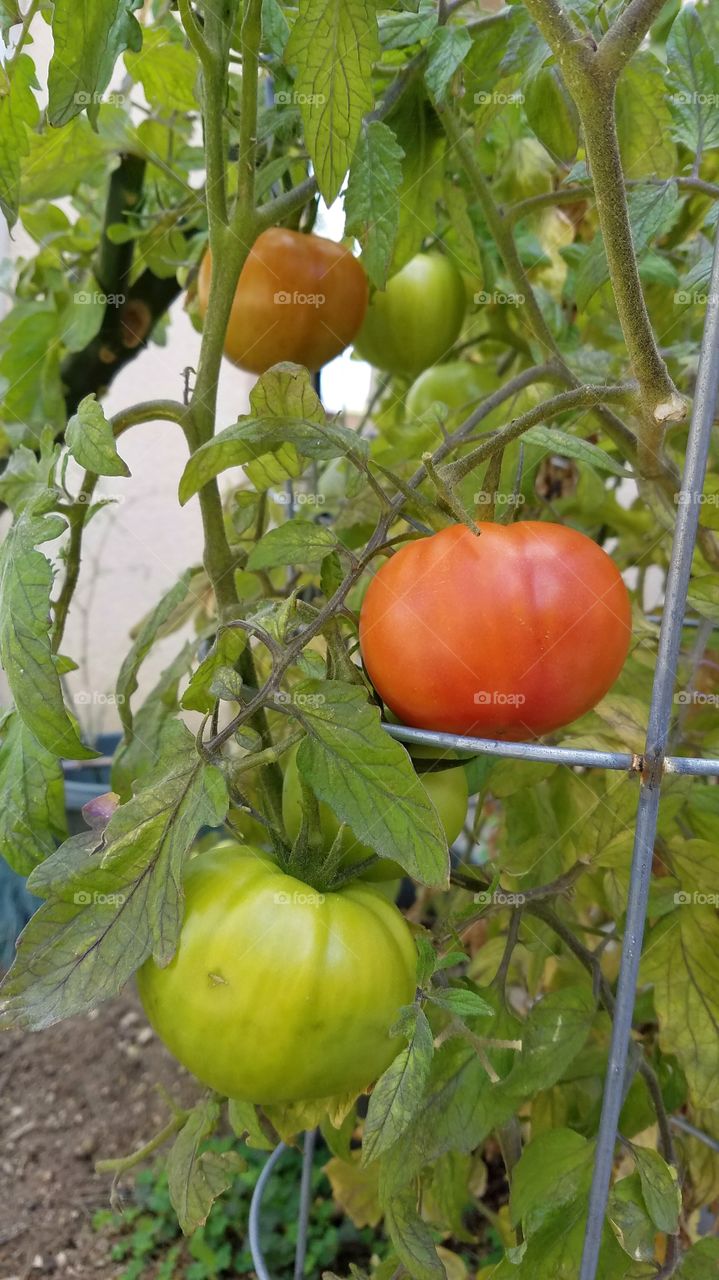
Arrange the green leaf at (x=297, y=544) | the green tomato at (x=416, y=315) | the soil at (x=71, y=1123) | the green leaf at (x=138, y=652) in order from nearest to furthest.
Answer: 1. the green leaf at (x=297, y=544)
2. the green leaf at (x=138, y=652)
3. the green tomato at (x=416, y=315)
4. the soil at (x=71, y=1123)

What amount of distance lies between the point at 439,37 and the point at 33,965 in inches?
18.3

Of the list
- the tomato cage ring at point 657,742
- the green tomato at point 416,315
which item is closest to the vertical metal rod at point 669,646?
the tomato cage ring at point 657,742

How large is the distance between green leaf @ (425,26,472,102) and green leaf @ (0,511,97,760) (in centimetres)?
28

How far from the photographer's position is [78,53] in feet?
1.17

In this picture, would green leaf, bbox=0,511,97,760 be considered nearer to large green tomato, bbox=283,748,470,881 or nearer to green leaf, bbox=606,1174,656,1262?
large green tomato, bbox=283,748,470,881

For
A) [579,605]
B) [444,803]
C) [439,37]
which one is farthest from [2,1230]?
[439,37]

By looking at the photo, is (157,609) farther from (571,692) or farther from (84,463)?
(571,692)

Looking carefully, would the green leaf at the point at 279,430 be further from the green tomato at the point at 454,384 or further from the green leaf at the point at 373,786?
the green tomato at the point at 454,384

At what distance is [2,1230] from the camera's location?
1112 mm

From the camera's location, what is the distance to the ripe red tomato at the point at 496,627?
0.38 metres

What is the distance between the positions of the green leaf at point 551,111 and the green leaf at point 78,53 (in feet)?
0.75

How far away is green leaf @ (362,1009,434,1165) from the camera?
36cm

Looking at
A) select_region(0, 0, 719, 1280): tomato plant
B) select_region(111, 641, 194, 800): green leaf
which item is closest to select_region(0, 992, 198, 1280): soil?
select_region(0, 0, 719, 1280): tomato plant

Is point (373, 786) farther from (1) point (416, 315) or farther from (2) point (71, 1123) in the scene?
(2) point (71, 1123)
